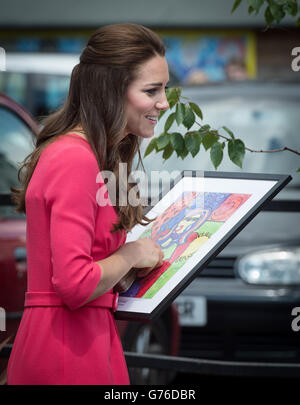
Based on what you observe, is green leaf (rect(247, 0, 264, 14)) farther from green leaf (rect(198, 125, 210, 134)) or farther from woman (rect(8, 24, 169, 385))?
woman (rect(8, 24, 169, 385))

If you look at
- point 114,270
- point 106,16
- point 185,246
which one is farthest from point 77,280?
point 106,16

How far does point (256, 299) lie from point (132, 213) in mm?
2494

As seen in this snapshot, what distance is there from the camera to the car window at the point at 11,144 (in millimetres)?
3965

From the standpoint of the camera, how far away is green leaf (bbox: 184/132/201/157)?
7.59 feet

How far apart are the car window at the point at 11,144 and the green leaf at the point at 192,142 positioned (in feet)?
5.73

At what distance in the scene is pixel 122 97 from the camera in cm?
179

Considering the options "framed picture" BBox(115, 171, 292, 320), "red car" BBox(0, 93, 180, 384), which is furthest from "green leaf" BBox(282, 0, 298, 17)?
"red car" BBox(0, 93, 180, 384)

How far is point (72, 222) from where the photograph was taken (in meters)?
1.62

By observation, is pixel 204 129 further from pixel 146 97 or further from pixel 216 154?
pixel 146 97

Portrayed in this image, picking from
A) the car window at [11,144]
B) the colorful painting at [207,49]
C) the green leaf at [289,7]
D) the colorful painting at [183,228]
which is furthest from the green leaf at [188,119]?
the colorful painting at [207,49]

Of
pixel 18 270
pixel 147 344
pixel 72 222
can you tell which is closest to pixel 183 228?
pixel 72 222

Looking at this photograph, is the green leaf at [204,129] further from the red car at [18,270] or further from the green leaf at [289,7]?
the red car at [18,270]

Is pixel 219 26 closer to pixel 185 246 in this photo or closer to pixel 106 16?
pixel 106 16

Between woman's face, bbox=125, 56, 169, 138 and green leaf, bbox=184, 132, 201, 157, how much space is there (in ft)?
1.46
